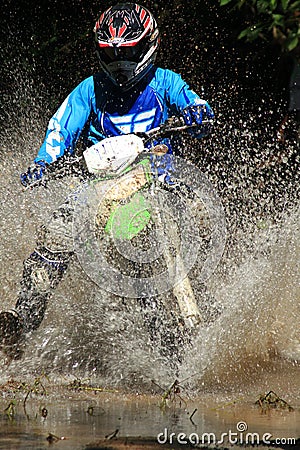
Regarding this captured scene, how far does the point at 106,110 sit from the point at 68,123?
293 mm

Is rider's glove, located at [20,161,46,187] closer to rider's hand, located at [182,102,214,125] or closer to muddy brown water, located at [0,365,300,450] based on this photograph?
rider's hand, located at [182,102,214,125]

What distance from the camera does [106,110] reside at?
241 inches

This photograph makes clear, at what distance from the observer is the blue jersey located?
6.06m

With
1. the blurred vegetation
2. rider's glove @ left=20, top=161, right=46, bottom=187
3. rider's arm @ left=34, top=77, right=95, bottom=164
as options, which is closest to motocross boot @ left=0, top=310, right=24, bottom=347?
rider's glove @ left=20, top=161, right=46, bottom=187

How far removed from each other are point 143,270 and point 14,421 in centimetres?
195

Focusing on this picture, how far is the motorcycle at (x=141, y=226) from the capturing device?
5641 millimetres

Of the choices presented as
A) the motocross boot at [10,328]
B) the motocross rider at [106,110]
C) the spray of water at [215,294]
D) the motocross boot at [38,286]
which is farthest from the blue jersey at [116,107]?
the motocross boot at [10,328]

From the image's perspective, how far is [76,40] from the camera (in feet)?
32.2

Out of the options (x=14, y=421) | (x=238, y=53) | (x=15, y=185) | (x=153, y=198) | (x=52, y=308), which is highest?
(x=238, y=53)

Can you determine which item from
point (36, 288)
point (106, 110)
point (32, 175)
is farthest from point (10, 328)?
point (106, 110)

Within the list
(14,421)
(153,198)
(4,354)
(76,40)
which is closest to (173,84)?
(153,198)

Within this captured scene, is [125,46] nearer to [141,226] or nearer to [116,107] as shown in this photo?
[116,107]

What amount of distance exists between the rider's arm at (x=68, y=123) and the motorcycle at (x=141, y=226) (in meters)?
0.12

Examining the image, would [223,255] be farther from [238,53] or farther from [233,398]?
[238,53]
